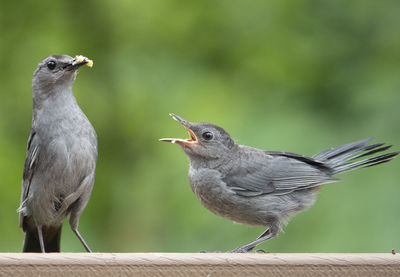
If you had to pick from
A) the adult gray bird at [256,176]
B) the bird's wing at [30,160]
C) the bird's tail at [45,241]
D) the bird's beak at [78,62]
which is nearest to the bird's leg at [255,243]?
the adult gray bird at [256,176]

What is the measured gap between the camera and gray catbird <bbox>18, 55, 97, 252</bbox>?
3.31m

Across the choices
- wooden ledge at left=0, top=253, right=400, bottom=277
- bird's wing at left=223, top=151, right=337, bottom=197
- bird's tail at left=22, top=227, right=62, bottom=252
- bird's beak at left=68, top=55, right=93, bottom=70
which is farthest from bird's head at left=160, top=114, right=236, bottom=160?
wooden ledge at left=0, top=253, right=400, bottom=277

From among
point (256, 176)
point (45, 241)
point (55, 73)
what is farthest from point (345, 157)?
point (45, 241)

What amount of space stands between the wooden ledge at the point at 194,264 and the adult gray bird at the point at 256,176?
3.24 ft

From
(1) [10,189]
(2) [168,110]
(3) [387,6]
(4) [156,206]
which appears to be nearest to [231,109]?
(2) [168,110]

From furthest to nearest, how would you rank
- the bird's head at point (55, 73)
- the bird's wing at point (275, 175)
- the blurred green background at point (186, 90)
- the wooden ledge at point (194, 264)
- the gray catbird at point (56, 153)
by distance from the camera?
the blurred green background at point (186, 90) → the bird's wing at point (275, 175) → the bird's head at point (55, 73) → the gray catbird at point (56, 153) → the wooden ledge at point (194, 264)

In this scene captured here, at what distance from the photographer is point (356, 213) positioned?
5.03m

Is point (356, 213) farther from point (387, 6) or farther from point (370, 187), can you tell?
point (387, 6)

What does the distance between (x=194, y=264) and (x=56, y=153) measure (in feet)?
4.11

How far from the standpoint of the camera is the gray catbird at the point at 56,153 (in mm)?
3307

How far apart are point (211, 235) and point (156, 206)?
68 cm

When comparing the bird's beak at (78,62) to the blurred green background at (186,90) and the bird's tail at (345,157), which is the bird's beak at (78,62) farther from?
the blurred green background at (186,90)

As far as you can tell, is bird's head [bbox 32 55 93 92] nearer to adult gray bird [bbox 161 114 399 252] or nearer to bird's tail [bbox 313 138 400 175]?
adult gray bird [bbox 161 114 399 252]

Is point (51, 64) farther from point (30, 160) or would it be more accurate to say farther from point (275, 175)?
point (275, 175)
